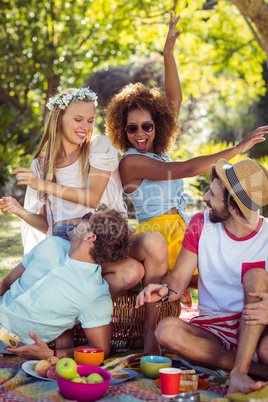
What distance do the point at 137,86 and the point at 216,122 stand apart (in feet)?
89.2

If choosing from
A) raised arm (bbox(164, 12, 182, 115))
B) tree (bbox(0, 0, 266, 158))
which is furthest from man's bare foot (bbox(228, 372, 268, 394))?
tree (bbox(0, 0, 266, 158))

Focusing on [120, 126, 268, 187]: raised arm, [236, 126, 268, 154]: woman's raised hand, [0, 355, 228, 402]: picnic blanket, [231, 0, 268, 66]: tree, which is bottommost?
[0, 355, 228, 402]: picnic blanket

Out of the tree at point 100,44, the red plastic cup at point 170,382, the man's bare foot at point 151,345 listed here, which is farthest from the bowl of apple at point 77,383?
the tree at point 100,44

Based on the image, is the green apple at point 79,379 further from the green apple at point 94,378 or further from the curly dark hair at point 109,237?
the curly dark hair at point 109,237

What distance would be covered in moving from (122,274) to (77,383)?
104 centimetres

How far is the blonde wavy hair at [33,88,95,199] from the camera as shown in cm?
385

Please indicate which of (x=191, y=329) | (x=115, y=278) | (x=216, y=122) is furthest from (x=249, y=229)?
→ (x=216, y=122)

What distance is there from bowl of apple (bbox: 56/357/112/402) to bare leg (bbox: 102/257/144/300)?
90cm

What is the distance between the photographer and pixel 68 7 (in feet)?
43.0

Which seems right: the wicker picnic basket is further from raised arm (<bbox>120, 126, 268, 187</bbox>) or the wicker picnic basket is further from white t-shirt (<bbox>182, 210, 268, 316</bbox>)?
raised arm (<bbox>120, 126, 268, 187</bbox>)

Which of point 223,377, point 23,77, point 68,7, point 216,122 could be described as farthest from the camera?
point 216,122

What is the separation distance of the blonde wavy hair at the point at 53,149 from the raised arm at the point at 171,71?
41.1 inches

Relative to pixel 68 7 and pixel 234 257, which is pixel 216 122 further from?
pixel 234 257

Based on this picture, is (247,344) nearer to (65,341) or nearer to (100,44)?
(65,341)
